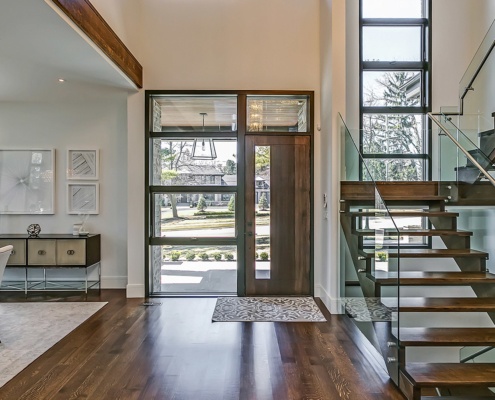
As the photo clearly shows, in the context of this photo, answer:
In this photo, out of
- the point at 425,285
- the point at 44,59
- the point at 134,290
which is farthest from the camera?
the point at 134,290

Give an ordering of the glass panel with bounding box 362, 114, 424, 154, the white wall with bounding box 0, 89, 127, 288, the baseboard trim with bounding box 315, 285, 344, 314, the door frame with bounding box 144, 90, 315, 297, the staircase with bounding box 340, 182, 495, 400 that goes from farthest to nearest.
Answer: the white wall with bounding box 0, 89, 127, 288
the door frame with bounding box 144, 90, 315, 297
the glass panel with bounding box 362, 114, 424, 154
the baseboard trim with bounding box 315, 285, 344, 314
the staircase with bounding box 340, 182, 495, 400

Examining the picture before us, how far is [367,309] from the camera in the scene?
135 inches

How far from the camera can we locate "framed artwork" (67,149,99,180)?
5.69m

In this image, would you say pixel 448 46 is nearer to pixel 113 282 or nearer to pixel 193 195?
pixel 193 195

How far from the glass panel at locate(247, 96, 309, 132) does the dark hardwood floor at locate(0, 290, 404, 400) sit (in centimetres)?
278

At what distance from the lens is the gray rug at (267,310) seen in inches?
169

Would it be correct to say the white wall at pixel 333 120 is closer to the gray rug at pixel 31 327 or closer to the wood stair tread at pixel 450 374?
the wood stair tread at pixel 450 374

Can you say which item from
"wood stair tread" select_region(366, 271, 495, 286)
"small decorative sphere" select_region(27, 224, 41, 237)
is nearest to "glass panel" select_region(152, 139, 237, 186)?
"small decorative sphere" select_region(27, 224, 41, 237)

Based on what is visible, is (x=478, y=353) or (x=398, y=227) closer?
(x=478, y=353)


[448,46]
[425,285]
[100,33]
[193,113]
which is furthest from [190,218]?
[448,46]

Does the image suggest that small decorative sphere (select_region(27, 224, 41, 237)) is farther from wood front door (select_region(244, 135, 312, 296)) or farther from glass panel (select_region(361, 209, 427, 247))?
glass panel (select_region(361, 209, 427, 247))

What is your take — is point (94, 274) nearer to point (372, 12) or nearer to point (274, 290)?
point (274, 290)

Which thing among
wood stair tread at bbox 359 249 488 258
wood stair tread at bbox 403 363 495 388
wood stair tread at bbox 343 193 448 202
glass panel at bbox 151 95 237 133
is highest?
glass panel at bbox 151 95 237 133

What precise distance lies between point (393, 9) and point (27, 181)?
6.40 m
